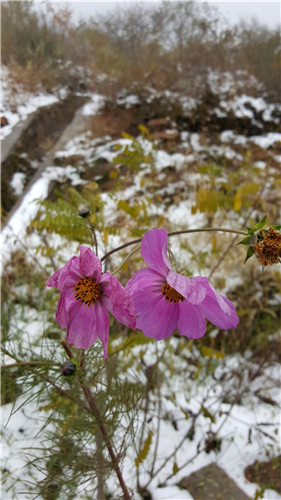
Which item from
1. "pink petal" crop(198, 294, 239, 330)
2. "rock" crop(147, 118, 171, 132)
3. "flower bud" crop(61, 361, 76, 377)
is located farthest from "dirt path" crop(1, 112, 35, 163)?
"pink petal" crop(198, 294, 239, 330)

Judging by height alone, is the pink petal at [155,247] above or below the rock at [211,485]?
above

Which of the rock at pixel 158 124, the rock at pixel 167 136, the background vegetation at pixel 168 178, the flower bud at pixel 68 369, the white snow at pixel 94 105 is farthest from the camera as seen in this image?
the white snow at pixel 94 105

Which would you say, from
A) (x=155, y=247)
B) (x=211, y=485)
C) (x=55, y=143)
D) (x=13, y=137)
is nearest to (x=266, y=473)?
(x=211, y=485)

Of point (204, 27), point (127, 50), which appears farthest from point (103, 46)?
point (204, 27)

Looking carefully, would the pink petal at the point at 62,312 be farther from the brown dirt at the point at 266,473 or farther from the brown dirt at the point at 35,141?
the brown dirt at the point at 35,141

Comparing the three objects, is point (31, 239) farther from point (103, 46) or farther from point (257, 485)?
point (103, 46)

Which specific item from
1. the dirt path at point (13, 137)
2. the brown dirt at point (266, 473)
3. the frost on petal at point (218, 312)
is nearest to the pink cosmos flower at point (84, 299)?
the frost on petal at point (218, 312)

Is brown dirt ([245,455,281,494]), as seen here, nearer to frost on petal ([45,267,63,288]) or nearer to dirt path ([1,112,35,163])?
frost on petal ([45,267,63,288])
